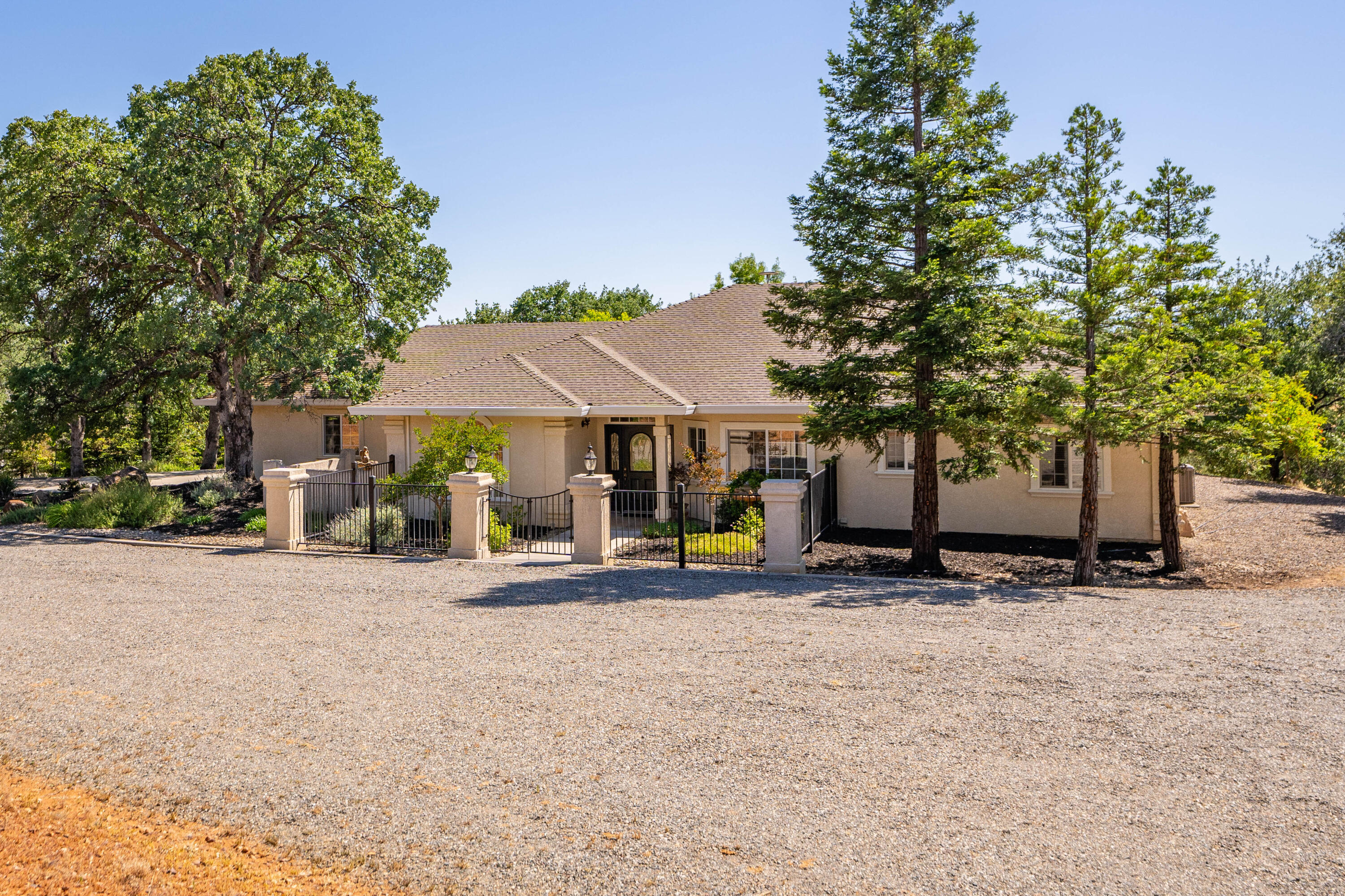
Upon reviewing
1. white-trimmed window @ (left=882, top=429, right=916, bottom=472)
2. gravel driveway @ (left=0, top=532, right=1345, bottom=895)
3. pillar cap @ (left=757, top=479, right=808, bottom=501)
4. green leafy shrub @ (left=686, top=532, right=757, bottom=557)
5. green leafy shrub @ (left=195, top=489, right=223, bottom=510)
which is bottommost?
gravel driveway @ (left=0, top=532, right=1345, bottom=895)

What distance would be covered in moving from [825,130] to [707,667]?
374 inches

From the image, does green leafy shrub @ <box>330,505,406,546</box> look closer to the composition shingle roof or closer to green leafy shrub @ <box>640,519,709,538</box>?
the composition shingle roof

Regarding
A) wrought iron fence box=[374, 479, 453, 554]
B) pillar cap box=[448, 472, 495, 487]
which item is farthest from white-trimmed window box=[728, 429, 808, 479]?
wrought iron fence box=[374, 479, 453, 554]

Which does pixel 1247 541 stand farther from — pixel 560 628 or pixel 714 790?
pixel 714 790

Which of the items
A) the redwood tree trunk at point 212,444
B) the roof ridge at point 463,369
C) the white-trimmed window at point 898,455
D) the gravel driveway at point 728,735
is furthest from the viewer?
the redwood tree trunk at point 212,444

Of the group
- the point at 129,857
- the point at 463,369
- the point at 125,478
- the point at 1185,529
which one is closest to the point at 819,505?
the point at 1185,529

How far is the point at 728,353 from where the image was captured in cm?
2009

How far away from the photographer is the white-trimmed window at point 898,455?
17109mm

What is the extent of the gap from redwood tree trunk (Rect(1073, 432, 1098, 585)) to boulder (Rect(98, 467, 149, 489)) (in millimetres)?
20696

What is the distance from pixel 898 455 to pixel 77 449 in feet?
107

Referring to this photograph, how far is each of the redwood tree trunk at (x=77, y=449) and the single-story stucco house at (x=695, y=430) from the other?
16.8 metres

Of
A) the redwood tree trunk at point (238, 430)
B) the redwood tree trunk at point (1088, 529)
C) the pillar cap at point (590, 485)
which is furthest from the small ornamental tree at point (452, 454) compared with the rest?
the redwood tree trunk at point (1088, 529)

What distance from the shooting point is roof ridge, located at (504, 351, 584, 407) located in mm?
17484

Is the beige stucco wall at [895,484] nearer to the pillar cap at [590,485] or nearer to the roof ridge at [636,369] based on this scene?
the roof ridge at [636,369]
